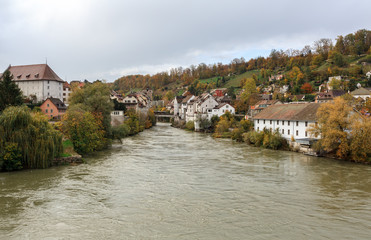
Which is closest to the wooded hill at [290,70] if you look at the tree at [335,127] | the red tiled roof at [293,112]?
the red tiled roof at [293,112]

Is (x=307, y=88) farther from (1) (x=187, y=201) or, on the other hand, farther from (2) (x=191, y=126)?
(1) (x=187, y=201)

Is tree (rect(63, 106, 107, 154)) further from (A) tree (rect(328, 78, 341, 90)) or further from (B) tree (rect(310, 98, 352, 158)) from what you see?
(A) tree (rect(328, 78, 341, 90))

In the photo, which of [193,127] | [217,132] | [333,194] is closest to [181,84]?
[193,127]

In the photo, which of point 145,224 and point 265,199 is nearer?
point 145,224

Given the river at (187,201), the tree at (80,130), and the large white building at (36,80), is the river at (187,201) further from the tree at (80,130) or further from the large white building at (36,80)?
the large white building at (36,80)

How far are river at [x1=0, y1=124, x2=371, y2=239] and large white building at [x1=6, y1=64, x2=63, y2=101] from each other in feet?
146

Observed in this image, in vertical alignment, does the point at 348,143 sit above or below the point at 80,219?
above

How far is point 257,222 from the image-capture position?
38.5 ft

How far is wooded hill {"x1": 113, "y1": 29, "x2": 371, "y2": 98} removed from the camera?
82938 mm

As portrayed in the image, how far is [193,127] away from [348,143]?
4007 cm

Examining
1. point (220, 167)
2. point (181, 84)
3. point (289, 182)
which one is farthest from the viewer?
point (181, 84)

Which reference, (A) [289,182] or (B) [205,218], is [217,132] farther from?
(B) [205,218]

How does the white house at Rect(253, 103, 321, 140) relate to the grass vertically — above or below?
below

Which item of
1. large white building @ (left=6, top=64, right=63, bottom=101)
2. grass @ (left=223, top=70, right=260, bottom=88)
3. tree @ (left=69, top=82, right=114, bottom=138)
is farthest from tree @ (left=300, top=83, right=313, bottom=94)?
large white building @ (left=6, top=64, right=63, bottom=101)
